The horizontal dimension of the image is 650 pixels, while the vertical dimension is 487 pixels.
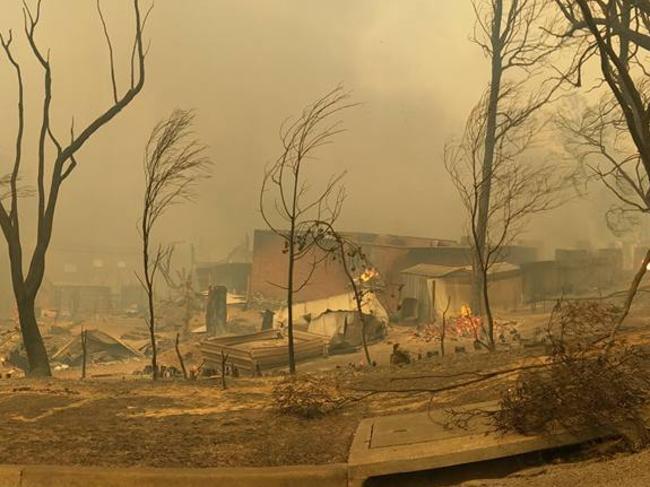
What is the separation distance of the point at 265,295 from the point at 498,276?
52.8ft

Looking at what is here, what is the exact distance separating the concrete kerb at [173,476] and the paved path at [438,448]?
0.64ft

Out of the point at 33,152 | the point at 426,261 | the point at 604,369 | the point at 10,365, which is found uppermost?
the point at 33,152

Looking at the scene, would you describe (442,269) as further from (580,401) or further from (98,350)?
(580,401)

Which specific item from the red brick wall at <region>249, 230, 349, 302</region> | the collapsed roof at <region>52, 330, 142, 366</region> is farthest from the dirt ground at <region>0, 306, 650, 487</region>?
the red brick wall at <region>249, 230, 349, 302</region>

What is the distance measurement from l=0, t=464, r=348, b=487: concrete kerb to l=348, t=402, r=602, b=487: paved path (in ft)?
0.64

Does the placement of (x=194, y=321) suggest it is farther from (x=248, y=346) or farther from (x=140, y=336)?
(x=248, y=346)

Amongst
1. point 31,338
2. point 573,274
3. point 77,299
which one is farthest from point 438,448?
point 77,299

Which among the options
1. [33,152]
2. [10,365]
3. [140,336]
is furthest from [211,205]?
[10,365]

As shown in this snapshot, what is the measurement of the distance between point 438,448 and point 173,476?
6.30ft

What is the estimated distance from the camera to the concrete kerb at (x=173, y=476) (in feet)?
15.2

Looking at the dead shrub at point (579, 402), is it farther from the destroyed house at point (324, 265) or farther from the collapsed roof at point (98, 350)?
the destroyed house at point (324, 265)

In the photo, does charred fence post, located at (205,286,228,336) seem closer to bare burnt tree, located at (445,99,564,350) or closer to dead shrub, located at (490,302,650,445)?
bare burnt tree, located at (445,99,564,350)

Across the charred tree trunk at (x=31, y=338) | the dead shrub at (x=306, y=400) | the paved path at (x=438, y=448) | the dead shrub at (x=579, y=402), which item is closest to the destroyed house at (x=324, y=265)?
the charred tree trunk at (x=31, y=338)

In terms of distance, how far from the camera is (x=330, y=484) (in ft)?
15.1
